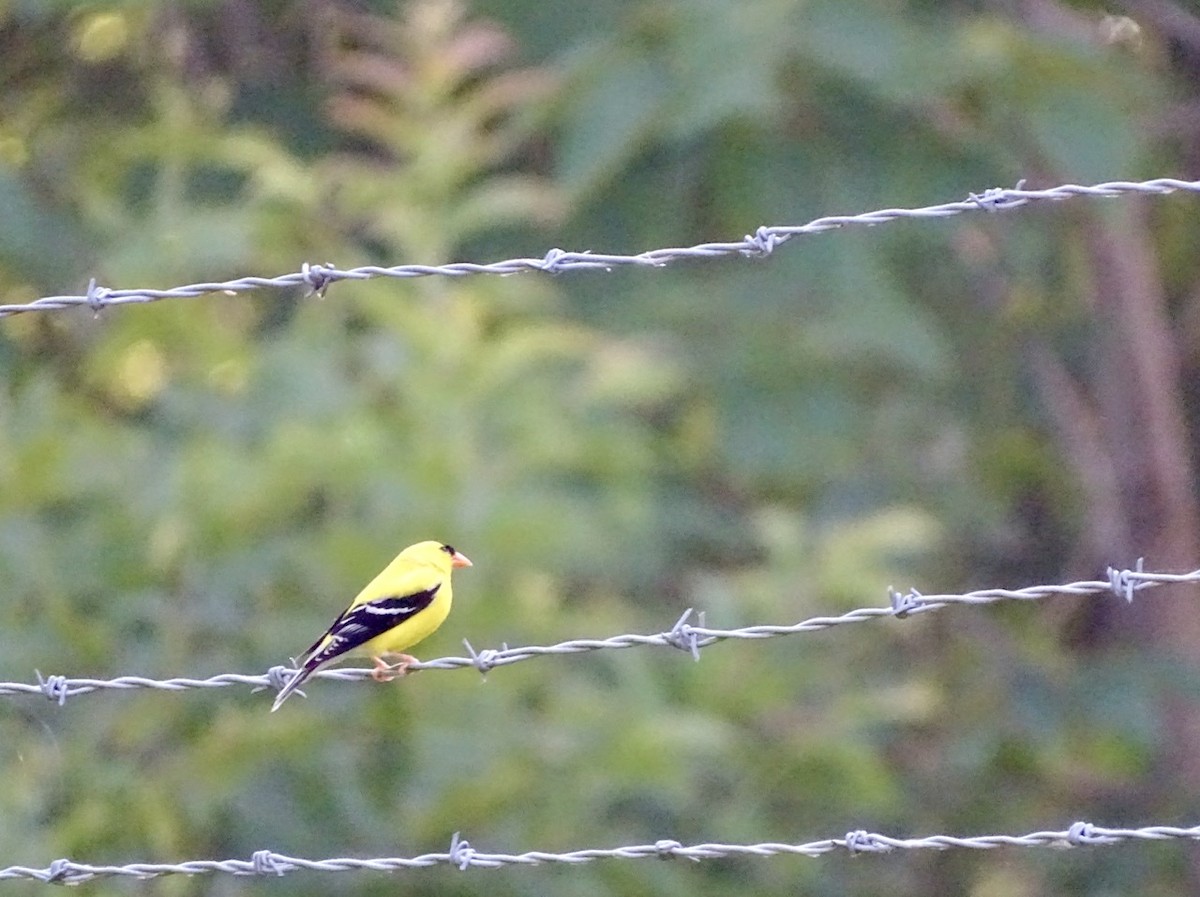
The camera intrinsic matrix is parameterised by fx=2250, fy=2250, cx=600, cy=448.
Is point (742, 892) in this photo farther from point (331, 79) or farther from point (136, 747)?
point (331, 79)

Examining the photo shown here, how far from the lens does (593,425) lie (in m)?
9.33

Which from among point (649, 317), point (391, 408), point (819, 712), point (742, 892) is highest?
point (649, 317)

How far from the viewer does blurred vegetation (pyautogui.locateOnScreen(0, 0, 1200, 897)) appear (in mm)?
8180

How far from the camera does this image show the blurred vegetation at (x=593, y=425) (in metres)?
8.18

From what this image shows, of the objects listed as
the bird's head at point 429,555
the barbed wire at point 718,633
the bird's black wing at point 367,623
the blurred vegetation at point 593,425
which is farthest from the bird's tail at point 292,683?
the blurred vegetation at point 593,425

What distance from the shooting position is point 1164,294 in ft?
47.1

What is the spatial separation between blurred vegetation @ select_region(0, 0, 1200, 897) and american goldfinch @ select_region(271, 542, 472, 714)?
86.0 inches

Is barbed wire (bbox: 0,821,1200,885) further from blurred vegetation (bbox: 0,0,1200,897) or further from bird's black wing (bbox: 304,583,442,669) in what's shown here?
blurred vegetation (bbox: 0,0,1200,897)

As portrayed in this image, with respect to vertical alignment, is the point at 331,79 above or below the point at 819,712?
above

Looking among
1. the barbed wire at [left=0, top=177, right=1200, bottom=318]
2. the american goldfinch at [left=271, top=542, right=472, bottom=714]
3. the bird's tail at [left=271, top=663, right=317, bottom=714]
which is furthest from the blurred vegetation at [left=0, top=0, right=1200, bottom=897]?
the barbed wire at [left=0, top=177, right=1200, bottom=318]

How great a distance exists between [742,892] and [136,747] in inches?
134

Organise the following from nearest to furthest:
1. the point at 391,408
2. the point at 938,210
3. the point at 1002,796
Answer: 1. the point at 938,210
2. the point at 391,408
3. the point at 1002,796

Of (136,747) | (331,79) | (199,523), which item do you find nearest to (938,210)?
(199,523)

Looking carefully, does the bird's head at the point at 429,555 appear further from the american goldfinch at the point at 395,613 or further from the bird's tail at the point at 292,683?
the bird's tail at the point at 292,683
